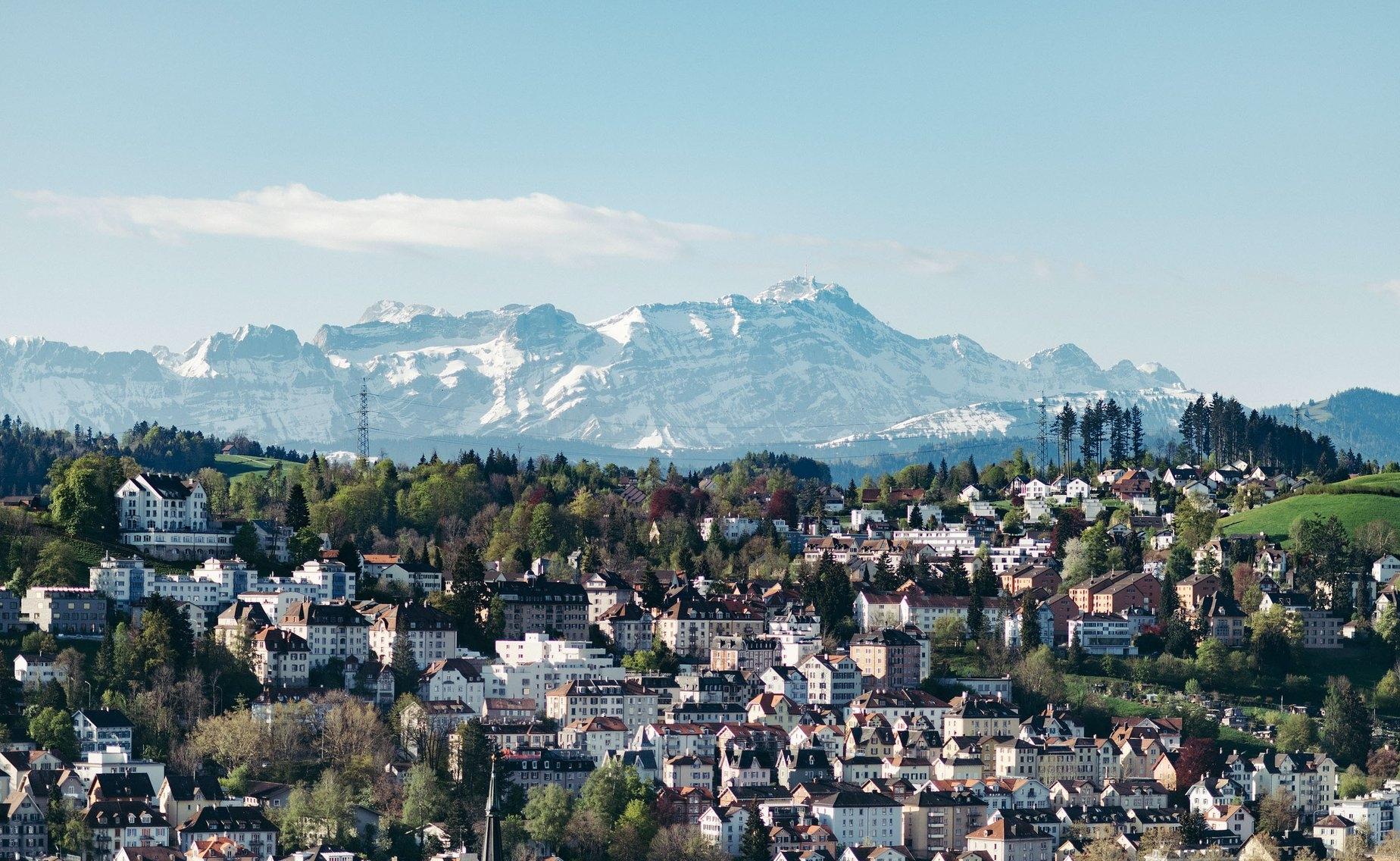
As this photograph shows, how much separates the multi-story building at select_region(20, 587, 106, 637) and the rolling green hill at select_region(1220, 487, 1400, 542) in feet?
220

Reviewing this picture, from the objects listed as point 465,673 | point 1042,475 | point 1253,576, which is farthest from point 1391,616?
point 1042,475

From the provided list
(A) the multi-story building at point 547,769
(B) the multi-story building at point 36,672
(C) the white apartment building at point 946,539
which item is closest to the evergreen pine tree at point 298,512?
(B) the multi-story building at point 36,672

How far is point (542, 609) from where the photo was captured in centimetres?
12694

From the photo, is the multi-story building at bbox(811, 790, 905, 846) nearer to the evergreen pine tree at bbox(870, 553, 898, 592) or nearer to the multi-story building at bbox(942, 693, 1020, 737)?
the multi-story building at bbox(942, 693, 1020, 737)

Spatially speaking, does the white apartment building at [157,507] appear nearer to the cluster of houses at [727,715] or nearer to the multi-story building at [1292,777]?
the cluster of houses at [727,715]

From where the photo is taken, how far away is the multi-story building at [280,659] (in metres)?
112

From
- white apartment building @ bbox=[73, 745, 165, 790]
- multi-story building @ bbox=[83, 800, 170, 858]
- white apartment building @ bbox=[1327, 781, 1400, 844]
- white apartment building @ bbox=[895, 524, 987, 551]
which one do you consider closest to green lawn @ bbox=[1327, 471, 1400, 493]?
white apartment building @ bbox=[895, 524, 987, 551]

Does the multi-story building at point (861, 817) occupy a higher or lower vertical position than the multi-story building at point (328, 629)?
lower

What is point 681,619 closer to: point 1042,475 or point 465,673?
point 465,673

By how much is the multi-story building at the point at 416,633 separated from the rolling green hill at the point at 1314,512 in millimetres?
52355

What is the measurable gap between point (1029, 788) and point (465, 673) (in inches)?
963

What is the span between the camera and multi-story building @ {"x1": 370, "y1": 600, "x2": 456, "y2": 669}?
116 m

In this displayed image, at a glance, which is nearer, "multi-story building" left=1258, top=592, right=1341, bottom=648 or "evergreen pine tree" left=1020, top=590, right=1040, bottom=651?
"evergreen pine tree" left=1020, top=590, right=1040, bottom=651

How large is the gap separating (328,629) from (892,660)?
2610cm
